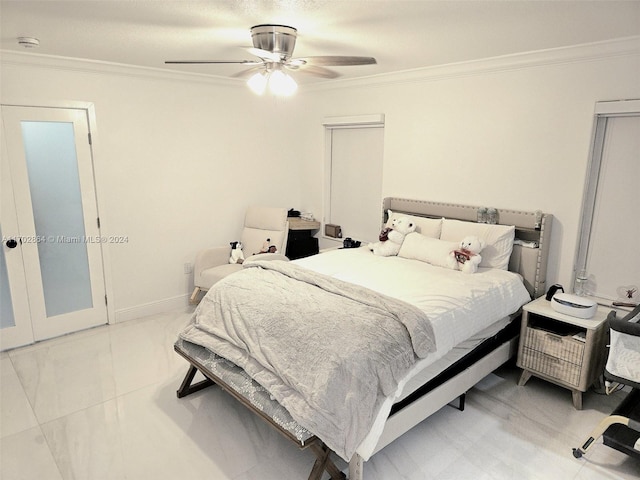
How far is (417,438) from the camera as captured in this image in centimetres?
260

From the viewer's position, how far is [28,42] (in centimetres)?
294

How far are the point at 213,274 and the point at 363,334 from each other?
239 cm

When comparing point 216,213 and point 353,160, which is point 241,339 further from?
point 353,160

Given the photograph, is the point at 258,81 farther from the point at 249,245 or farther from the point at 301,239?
the point at 301,239

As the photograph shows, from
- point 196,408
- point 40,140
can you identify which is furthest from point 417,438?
point 40,140

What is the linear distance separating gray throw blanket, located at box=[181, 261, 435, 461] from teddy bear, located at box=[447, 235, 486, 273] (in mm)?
991

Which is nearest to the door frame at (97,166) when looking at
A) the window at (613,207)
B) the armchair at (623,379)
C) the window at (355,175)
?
the window at (355,175)

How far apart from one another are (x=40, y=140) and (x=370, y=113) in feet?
10.1

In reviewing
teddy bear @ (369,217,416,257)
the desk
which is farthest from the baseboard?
teddy bear @ (369,217,416,257)

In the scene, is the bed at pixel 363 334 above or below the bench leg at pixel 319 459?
above

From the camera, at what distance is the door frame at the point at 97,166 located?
3.53m

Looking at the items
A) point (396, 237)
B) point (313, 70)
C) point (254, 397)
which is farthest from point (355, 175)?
point (254, 397)

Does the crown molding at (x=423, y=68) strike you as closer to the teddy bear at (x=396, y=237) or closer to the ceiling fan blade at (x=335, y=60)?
the teddy bear at (x=396, y=237)

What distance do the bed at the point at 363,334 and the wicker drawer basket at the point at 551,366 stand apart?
0.17 metres
